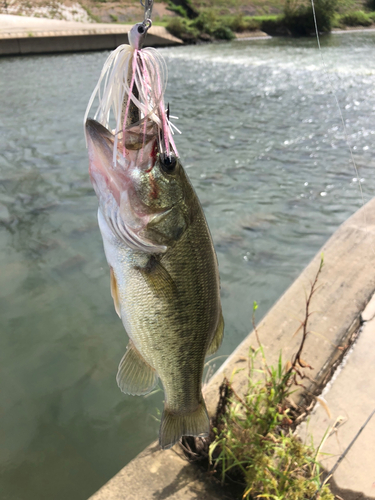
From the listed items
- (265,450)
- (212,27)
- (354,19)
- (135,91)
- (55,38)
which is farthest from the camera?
(212,27)

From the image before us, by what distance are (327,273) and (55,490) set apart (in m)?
3.24

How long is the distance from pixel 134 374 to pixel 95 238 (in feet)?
15.8

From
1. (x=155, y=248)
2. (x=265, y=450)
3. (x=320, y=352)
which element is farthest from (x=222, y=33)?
(x=155, y=248)

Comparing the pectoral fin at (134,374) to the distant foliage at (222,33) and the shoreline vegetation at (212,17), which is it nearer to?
the shoreline vegetation at (212,17)

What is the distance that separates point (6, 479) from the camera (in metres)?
3.33

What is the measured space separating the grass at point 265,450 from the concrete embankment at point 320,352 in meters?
0.16

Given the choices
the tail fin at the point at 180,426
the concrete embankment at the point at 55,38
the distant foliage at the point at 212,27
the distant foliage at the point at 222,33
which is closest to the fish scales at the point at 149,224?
the tail fin at the point at 180,426

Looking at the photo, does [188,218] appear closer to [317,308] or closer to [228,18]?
[317,308]

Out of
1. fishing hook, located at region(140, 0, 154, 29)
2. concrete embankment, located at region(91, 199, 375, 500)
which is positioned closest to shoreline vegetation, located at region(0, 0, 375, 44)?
concrete embankment, located at region(91, 199, 375, 500)

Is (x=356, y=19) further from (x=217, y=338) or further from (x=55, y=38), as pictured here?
(x=217, y=338)

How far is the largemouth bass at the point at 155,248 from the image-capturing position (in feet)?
4.61

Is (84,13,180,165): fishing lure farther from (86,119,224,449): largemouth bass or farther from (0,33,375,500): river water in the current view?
(0,33,375,500): river water

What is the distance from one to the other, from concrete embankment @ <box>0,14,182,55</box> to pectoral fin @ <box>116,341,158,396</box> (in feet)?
88.7

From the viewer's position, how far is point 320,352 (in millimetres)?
3326
